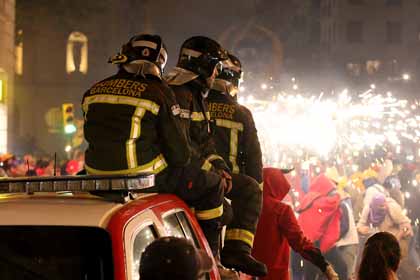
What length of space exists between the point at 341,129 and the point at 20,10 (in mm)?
29100

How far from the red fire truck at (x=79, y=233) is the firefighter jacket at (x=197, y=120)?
190 cm

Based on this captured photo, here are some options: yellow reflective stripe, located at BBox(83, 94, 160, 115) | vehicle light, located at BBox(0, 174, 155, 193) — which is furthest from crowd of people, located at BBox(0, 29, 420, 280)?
vehicle light, located at BBox(0, 174, 155, 193)

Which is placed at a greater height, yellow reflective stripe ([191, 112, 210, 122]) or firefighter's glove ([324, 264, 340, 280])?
yellow reflective stripe ([191, 112, 210, 122])

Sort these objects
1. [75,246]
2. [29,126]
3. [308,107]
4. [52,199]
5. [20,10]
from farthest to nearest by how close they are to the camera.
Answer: [29,126], [20,10], [308,107], [52,199], [75,246]

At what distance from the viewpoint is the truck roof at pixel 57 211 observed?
3.58 metres

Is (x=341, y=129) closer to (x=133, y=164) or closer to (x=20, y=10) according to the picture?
(x=133, y=164)

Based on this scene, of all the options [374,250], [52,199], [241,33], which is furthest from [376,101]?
[241,33]

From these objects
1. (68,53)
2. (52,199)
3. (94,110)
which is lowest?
(52,199)

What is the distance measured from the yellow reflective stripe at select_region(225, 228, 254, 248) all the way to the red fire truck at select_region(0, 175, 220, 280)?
2220 mm

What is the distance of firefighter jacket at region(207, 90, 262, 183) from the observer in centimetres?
648

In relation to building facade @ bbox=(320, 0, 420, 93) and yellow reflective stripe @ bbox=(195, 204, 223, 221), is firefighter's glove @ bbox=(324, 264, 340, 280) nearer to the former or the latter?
yellow reflective stripe @ bbox=(195, 204, 223, 221)

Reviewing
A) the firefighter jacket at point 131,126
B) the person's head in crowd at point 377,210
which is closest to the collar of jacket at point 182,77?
the firefighter jacket at point 131,126

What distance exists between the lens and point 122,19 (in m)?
53.8

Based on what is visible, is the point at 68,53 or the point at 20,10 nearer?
the point at 20,10
